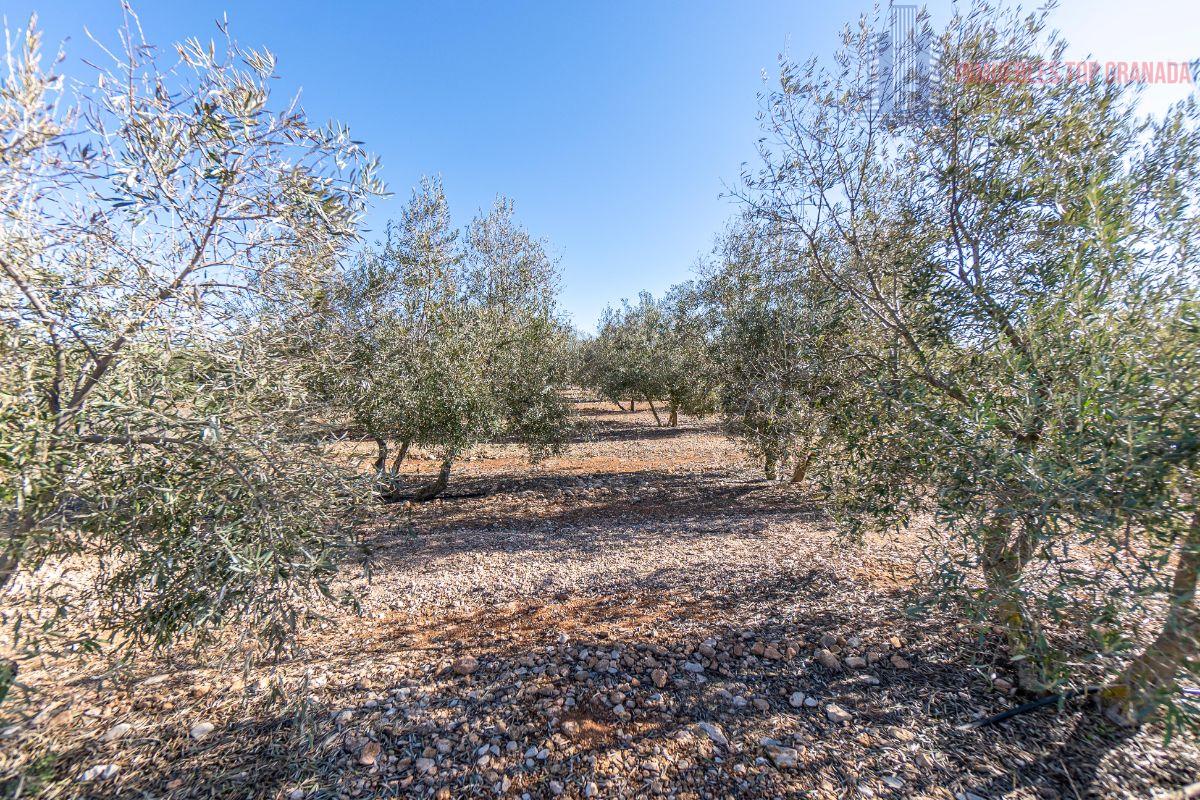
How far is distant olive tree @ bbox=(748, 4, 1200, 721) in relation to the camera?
2846 mm

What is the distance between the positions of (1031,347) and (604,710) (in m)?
5.25

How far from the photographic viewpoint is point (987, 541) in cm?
349

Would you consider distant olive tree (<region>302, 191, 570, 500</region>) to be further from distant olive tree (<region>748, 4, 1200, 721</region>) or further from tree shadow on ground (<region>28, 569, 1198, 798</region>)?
distant olive tree (<region>748, 4, 1200, 721</region>)

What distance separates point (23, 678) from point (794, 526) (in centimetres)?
1222

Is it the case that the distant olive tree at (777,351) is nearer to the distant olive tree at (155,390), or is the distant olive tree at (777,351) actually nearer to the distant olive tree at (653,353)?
the distant olive tree at (653,353)

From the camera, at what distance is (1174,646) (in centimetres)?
301

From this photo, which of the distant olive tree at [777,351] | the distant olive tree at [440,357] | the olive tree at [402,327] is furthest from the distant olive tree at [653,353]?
the olive tree at [402,327]

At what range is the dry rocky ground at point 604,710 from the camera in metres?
3.60

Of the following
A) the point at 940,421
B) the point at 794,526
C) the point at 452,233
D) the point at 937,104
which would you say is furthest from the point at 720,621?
the point at 452,233

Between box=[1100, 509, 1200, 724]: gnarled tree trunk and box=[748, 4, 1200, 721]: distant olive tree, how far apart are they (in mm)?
26

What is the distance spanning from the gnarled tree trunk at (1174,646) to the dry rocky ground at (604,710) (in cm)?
83

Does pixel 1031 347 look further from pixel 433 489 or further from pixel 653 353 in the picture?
pixel 653 353

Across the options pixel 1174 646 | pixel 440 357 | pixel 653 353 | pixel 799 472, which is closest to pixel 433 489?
pixel 440 357

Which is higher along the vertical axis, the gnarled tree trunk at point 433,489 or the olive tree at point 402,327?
the olive tree at point 402,327
